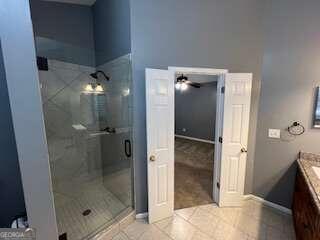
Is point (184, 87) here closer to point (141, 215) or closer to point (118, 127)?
point (118, 127)

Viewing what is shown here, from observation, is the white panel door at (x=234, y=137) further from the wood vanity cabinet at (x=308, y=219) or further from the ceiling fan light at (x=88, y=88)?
the ceiling fan light at (x=88, y=88)

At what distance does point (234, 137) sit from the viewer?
2475 millimetres

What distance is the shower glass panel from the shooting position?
230 centimetres

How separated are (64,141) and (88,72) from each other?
1265mm

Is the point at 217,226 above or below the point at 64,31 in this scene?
below

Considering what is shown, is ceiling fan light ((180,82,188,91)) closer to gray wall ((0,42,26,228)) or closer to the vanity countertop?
the vanity countertop

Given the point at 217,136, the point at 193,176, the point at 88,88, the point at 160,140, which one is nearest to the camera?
the point at 160,140

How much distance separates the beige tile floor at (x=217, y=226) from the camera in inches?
81.6

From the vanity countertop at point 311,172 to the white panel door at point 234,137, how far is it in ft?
2.24

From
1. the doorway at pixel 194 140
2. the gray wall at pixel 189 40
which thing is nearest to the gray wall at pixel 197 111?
the doorway at pixel 194 140

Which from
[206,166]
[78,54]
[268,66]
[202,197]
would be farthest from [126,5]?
[206,166]

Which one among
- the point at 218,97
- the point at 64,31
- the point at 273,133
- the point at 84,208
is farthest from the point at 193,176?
the point at 64,31

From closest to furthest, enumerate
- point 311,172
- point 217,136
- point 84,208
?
1. point 311,172
2. point 84,208
3. point 217,136

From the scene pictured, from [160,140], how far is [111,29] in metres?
1.82
